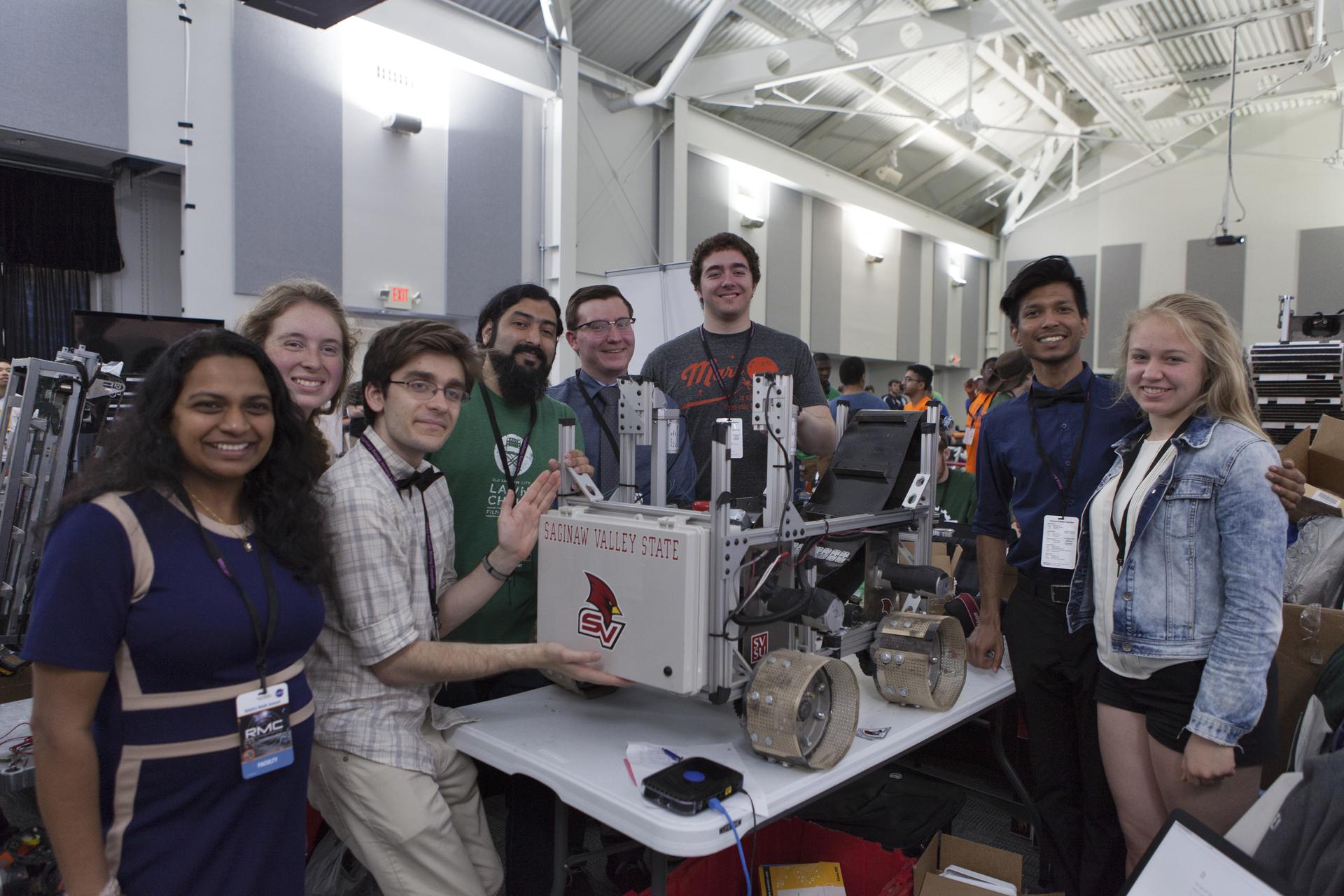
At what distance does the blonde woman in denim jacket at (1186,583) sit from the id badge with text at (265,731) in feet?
5.02

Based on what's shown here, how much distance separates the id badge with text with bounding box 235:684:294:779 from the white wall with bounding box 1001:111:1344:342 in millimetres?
13797

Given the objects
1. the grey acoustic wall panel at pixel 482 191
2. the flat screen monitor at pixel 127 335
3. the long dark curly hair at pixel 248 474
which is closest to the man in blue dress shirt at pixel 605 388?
the long dark curly hair at pixel 248 474

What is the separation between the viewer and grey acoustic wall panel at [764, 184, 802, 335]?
32.4 ft

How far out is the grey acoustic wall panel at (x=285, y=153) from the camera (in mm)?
5008

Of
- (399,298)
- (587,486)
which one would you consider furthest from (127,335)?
(587,486)

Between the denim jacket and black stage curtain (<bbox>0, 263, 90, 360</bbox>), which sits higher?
black stage curtain (<bbox>0, 263, 90, 360</bbox>)

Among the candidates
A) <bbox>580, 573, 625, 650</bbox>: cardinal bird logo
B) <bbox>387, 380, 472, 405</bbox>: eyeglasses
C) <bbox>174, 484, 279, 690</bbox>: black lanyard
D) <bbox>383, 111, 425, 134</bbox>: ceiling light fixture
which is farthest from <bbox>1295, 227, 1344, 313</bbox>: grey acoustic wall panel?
<bbox>174, 484, 279, 690</bbox>: black lanyard

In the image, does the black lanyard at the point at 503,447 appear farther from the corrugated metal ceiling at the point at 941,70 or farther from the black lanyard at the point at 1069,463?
the corrugated metal ceiling at the point at 941,70

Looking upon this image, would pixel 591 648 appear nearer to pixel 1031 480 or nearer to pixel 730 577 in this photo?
pixel 730 577

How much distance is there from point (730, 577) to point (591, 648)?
0.32 m

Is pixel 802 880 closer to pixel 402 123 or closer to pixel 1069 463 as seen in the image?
pixel 1069 463

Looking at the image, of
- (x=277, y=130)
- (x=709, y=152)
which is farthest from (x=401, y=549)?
(x=709, y=152)

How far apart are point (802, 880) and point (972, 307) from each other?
1447cm

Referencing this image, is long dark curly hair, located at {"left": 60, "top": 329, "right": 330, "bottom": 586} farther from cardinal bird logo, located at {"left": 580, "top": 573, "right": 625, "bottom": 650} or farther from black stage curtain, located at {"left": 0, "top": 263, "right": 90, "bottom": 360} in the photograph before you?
black stage curtain, located at {"left": 0, "top": 263, "right": 90, "bottom": 360}
